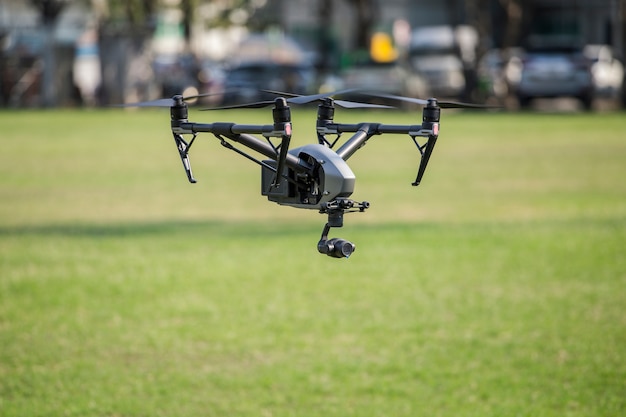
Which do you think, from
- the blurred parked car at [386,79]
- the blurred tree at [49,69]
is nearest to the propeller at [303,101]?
the blurred parked car at [386,79]

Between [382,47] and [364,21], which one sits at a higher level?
[364,21]

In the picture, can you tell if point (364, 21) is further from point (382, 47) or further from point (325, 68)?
point (325, 68)

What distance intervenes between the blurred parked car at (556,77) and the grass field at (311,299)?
20714 mm

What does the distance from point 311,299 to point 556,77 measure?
3396cm

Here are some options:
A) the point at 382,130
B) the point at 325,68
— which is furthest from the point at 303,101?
the point at 325,68

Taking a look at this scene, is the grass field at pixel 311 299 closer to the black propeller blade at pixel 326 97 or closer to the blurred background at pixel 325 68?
the black propeller blade at pixel 326 97

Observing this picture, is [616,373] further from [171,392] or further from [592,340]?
[171,392]

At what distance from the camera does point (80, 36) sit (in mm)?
51844

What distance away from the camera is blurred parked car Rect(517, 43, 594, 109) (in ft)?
142

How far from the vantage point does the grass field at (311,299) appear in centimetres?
827

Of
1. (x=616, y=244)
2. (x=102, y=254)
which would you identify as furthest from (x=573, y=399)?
(x=102, y=254)

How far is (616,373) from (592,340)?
1144 millimetres

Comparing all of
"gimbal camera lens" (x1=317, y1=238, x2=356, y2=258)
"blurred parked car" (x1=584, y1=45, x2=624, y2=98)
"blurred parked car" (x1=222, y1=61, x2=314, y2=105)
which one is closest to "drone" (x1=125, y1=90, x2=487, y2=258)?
"gimbal camera lens" (x1=317, y1=238, x2=356, y2=258)

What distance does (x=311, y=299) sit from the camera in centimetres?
1173
